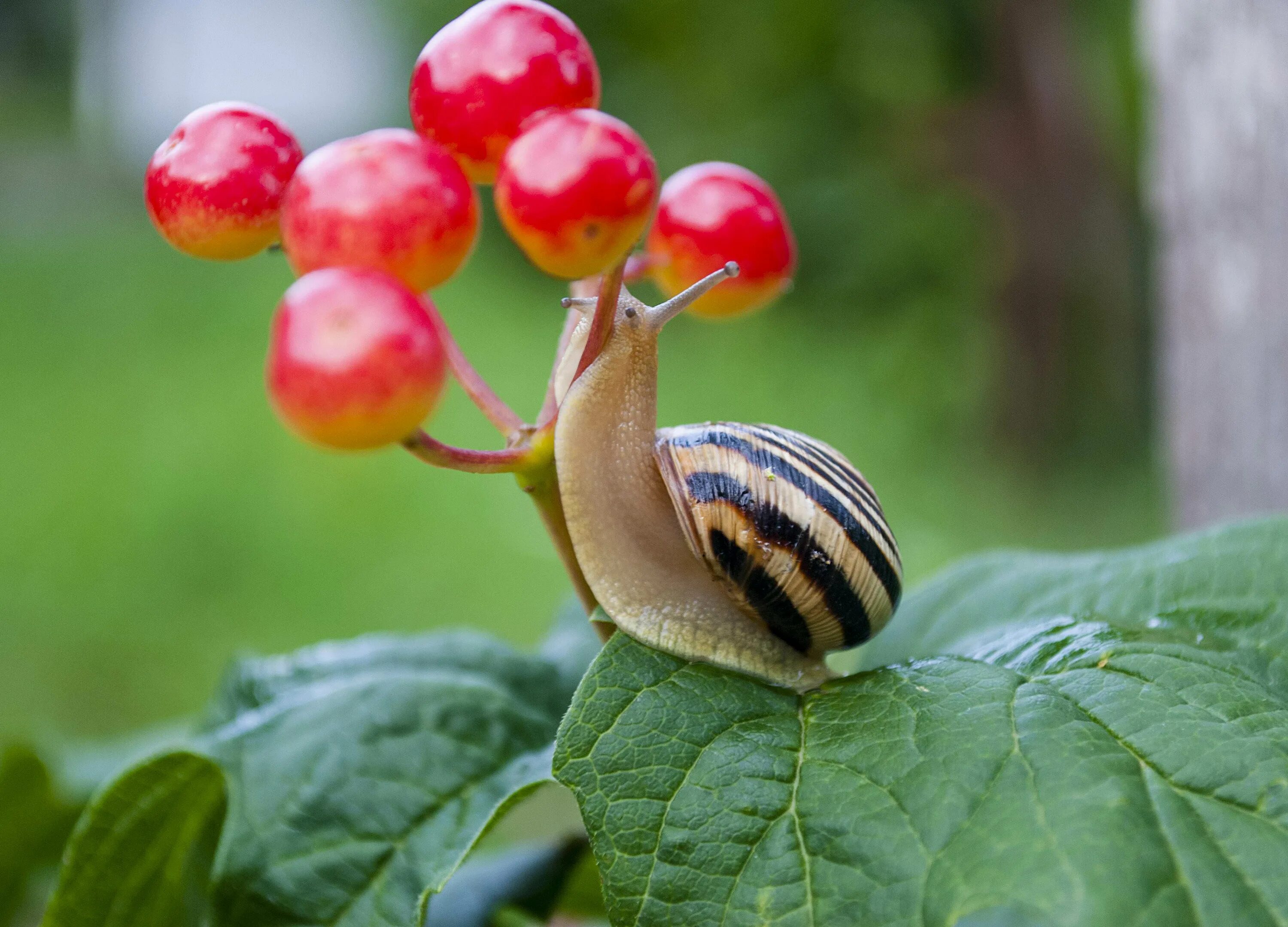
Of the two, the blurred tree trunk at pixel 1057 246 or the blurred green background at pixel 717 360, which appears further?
the blurred tree trunk at pixel 1057 246

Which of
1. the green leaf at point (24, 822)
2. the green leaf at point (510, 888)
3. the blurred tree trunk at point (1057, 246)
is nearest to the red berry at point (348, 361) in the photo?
the green leaf at point (510, 888)

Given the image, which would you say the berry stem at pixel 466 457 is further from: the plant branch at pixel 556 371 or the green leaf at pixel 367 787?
the green leaf at pixel 367 787

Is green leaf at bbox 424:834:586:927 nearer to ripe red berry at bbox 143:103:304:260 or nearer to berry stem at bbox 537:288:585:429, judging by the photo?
berry stem at bbox 537:288:585:429

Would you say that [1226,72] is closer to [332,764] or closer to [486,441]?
[332,764]

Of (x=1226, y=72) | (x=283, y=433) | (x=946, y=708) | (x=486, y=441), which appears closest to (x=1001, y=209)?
(x=486, y=441)

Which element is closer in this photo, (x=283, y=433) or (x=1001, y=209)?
(x=283, y=433)

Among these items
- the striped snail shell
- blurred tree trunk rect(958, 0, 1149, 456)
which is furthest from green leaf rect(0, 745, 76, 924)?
blurred tree trunk rect(958, 0, 1149, 456)
